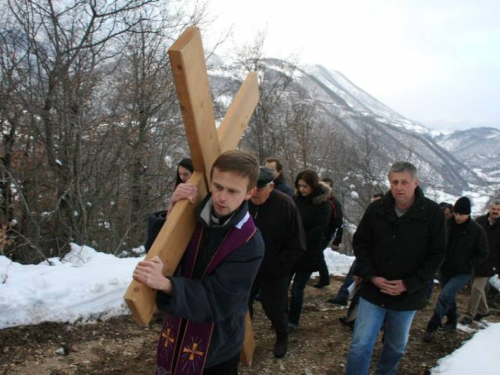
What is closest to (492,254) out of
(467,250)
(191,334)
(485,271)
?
(485,271)

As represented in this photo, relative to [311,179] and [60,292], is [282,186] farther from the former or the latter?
[60,292]

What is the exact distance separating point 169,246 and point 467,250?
4.25 m

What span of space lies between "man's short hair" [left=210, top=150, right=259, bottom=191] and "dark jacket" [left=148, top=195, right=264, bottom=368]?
16 centimetres

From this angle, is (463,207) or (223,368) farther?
(463,207)

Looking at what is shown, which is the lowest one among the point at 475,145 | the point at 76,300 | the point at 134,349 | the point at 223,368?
the point at 134,349

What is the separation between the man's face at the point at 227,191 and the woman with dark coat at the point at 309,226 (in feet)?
9.14

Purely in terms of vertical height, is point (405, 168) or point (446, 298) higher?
point (405, 168)

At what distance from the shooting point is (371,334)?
2857mm

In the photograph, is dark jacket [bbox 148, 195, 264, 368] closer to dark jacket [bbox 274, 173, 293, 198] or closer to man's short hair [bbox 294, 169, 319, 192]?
dark jacket [bbox 274, 173, 293, 198]

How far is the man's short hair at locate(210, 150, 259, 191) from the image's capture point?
163 centimetres

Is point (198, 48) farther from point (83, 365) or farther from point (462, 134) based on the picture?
point (462, 134)

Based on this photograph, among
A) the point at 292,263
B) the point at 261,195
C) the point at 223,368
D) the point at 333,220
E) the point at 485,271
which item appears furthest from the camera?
the point at 333,220

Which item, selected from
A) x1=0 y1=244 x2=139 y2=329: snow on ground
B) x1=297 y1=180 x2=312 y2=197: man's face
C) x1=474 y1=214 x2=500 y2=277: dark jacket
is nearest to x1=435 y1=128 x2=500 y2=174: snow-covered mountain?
x1=474 y1=214 x2=500 y2=277: dark jacket

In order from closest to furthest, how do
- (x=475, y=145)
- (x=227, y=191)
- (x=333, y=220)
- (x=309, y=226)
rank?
1. (x=227, y=191)
2. (x=309, y=226)
3. (x=333, y=220)
4. (x=475, y=145)
